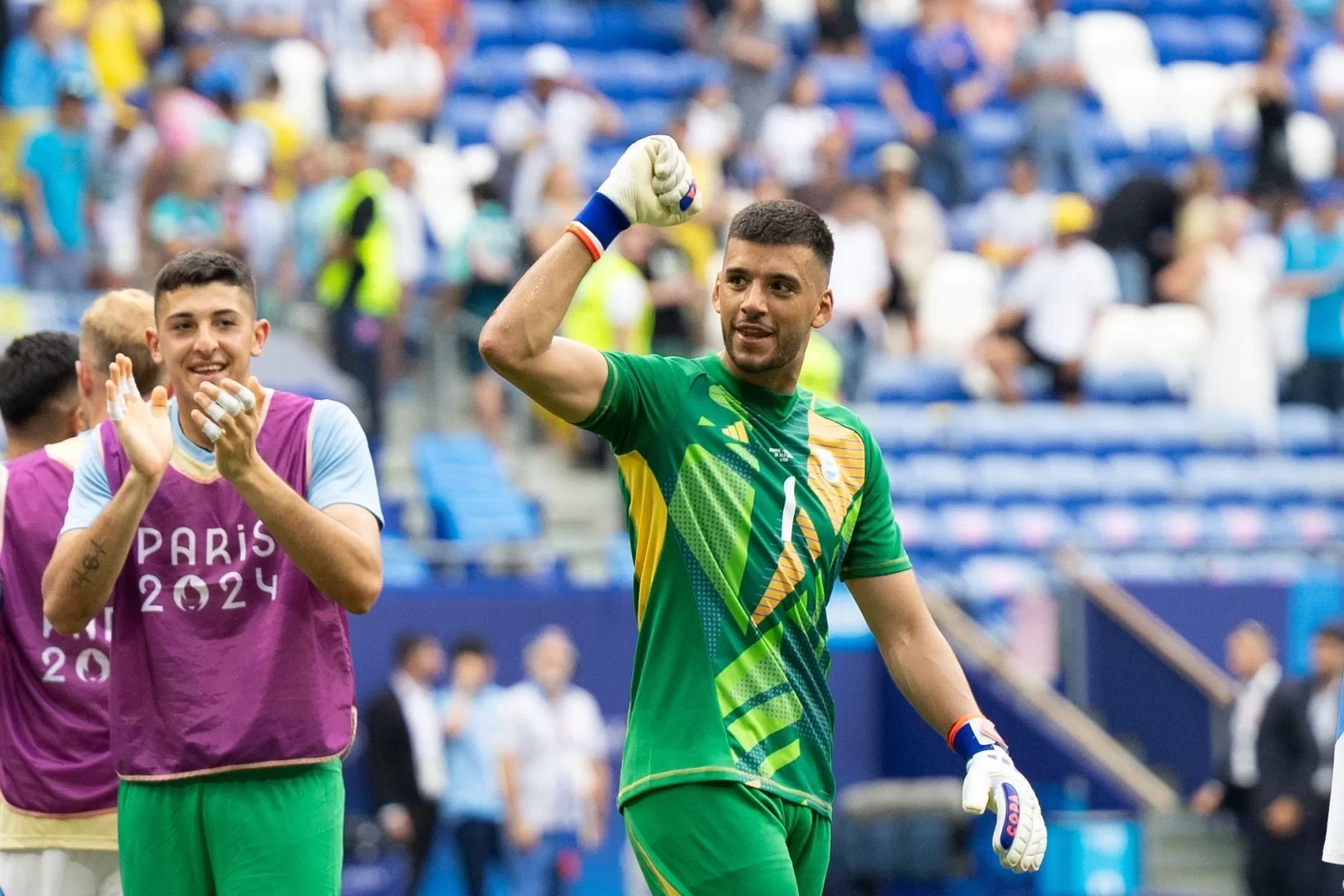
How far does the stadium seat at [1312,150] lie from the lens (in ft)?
75.6

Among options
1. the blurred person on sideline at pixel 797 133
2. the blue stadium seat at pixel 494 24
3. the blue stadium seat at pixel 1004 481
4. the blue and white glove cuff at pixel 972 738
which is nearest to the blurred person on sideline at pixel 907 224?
the blurred person on sideline at pixel 797 133

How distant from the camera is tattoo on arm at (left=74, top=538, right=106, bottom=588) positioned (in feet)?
17.6

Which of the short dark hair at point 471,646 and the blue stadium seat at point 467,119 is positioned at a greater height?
the blue stadium seat at point 467,119

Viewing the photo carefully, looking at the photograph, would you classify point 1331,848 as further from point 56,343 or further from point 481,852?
point 481,852

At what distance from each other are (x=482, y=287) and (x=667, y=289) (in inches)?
51.9

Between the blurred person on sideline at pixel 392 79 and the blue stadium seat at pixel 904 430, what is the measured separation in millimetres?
4209

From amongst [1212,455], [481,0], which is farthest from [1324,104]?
[481,0]

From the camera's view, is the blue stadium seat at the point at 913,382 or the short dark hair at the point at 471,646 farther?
the blue stadium seat at the point at 913,382

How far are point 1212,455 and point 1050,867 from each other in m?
5.41

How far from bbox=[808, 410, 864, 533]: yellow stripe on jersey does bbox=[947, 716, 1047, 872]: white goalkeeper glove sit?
64 centimetres

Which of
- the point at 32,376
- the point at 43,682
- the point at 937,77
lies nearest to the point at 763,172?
the point at 937,77

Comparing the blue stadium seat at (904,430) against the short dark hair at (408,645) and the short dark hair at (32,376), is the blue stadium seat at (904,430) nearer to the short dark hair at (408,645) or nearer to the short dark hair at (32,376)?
the short dark hair at (408,645)

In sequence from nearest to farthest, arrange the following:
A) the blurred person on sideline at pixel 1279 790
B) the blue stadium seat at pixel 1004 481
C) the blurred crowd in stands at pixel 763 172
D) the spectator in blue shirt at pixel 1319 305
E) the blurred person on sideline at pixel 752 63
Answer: the blurred person on sideline at pixel 1279 790 < the blurred crowd in stands at pixel 763 172 < the blue stadium seat at pixel 1004 481 < the spectator in blue shirt at pixel 1319 305 < the blurred person on sideline at pixel 752 63

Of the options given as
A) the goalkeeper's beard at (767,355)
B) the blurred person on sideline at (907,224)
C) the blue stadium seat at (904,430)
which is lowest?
the goalkeeper's beard at (767,355)
